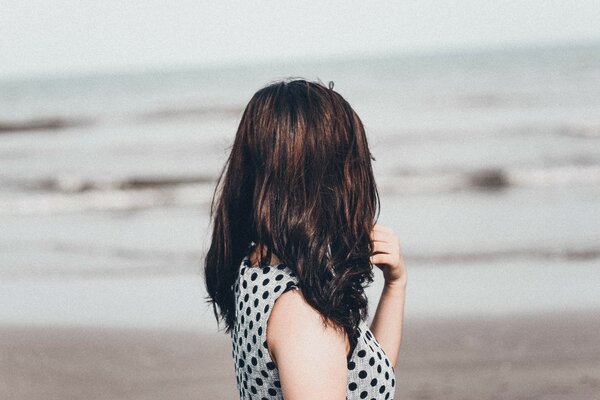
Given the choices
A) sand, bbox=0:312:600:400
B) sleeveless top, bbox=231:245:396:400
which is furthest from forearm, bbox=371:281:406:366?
sand, bbox=0:312:600:400

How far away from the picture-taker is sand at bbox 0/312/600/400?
15.7 ft

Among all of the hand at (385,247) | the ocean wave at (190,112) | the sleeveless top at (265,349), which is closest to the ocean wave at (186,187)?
the hand at (385,247)

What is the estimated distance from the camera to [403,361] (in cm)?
519

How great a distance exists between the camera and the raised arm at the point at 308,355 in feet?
4.46

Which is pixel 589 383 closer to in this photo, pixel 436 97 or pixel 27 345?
pixel 27 345

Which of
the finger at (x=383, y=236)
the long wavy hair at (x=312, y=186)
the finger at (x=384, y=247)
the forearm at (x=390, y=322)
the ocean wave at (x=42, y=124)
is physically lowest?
the ocean wave at (x=42, y=124)

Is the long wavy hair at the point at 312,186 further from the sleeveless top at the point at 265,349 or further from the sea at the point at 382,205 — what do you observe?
the sea at the point at 382,205

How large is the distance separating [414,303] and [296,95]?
16.8ft

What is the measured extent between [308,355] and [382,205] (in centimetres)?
972

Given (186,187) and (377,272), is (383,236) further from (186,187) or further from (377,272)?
(186,187)

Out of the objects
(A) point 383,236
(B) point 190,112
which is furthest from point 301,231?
(B) point 190,112

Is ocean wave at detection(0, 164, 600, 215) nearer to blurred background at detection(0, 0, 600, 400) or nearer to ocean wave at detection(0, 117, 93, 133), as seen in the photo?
blurred background at detection(0, 0, 600, 400)

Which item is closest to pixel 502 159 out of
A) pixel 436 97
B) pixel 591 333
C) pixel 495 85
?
pixel 591 333

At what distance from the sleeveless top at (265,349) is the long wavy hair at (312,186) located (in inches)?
1.8
